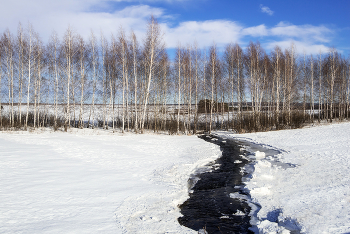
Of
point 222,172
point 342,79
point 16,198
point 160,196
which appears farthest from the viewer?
point 342,79

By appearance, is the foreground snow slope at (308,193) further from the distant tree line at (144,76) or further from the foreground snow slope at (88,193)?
the distant tree line at (144,76)

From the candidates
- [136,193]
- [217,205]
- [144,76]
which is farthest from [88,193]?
[144,76]

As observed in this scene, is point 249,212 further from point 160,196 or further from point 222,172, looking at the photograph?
point 222,172

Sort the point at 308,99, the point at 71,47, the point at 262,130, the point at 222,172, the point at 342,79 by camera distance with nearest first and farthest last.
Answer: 1. the point at 222,172
2. the point at 71,47
3. the point at 262,130
4. the point at 342,79
5. the point at 308,99

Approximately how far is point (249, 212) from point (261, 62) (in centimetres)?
2297

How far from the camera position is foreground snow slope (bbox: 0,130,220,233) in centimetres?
373

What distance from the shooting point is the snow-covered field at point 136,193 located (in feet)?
12.3

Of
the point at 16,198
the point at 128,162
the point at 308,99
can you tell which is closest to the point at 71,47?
the point at 128,162

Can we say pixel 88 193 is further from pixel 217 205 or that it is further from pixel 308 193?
pixel 308 193

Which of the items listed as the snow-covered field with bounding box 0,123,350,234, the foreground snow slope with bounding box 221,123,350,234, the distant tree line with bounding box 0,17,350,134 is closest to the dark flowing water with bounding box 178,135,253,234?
the snow-covered field with bounding box 0,123,350,234

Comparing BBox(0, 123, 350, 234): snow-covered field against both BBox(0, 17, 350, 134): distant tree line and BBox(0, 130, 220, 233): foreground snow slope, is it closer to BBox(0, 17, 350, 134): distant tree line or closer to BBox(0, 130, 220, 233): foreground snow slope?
BBox(0, 130, 220, 233): foreground snow slope

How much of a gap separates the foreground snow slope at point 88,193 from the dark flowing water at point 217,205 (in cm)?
29

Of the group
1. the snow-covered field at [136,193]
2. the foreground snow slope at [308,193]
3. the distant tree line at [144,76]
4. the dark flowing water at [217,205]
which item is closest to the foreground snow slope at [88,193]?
the snow-covered field at [136,193]

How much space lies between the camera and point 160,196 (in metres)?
5.30
